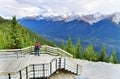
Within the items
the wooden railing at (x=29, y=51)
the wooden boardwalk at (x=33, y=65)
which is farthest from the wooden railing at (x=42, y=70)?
the wooden railing at (x=29, y=51)

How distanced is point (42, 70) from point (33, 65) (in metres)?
0.92

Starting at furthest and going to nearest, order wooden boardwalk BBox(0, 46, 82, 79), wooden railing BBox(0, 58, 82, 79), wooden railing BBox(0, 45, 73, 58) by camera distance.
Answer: wooden railing BBox(0, 45, 73, 58)
wooden boardwalk BBox(0, 46, 82, 79)
wooden railing BBox(0, 58, 82, 79)

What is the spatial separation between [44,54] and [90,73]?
660 cm

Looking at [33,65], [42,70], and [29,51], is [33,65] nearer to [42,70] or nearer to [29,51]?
[42,70]

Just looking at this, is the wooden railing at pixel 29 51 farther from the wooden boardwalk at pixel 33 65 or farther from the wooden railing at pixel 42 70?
the wooden railing at pixel 42 70

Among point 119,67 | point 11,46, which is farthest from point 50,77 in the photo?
point 11,46

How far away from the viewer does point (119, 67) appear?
27.8 meters

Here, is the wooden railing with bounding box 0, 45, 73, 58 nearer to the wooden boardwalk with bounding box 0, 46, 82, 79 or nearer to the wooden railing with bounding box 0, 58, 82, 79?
the wooden boardwalk with bounding box 0, 46, 82, 79

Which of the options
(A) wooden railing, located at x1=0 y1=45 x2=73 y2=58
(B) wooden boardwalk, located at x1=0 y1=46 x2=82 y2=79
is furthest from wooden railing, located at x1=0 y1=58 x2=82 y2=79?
(A) wooden railing, located at x1=0 y1=45 x2=73 y2=58

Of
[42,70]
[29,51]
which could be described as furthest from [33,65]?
[29,51]

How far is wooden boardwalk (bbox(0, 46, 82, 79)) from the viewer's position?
19.6m

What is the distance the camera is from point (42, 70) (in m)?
20.7

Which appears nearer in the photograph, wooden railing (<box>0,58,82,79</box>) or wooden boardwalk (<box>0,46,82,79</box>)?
wooden railing (<box>0,58,82,79</box>)

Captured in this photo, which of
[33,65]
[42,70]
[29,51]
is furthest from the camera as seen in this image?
[29,51]
